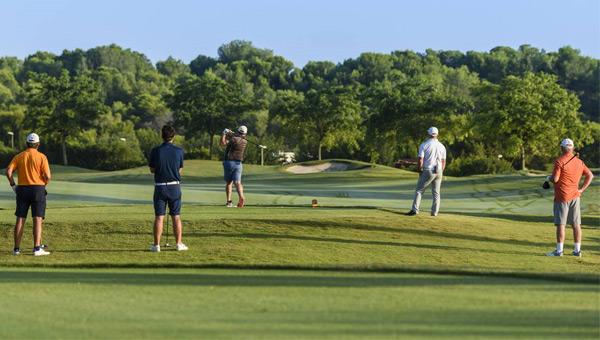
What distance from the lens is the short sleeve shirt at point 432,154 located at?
59.9 feet

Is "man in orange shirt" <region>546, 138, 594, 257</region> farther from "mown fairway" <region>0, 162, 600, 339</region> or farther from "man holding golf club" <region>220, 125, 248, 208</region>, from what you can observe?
"man holding golf club" <region>220, 125, 248, 208</region>

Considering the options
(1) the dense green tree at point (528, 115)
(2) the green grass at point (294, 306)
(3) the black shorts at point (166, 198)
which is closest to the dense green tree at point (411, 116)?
(1) the dense green tree at point (528, 115)

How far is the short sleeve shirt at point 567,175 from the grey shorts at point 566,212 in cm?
10

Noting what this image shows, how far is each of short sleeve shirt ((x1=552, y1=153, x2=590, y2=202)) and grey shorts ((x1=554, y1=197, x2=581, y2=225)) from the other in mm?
95

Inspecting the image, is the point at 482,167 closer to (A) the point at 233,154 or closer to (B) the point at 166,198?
(A) the point at 233,154

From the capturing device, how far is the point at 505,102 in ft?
195

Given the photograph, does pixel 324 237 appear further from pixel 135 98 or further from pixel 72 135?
pixel 135 98

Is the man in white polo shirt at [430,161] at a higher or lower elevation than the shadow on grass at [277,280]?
higher

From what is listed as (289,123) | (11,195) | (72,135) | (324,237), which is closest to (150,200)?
(11,195)

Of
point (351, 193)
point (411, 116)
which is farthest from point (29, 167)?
point (411, 116)

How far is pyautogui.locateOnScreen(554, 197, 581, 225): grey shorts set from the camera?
1530cm

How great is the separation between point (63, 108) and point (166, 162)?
6892cm

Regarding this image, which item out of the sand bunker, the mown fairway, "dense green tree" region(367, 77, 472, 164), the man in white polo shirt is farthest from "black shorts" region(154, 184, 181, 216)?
"dense green tree" region(367, 77, 472, 164)

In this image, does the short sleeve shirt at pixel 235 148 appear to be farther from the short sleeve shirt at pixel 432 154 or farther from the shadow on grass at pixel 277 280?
the shadow on grass at pixel 277 280
